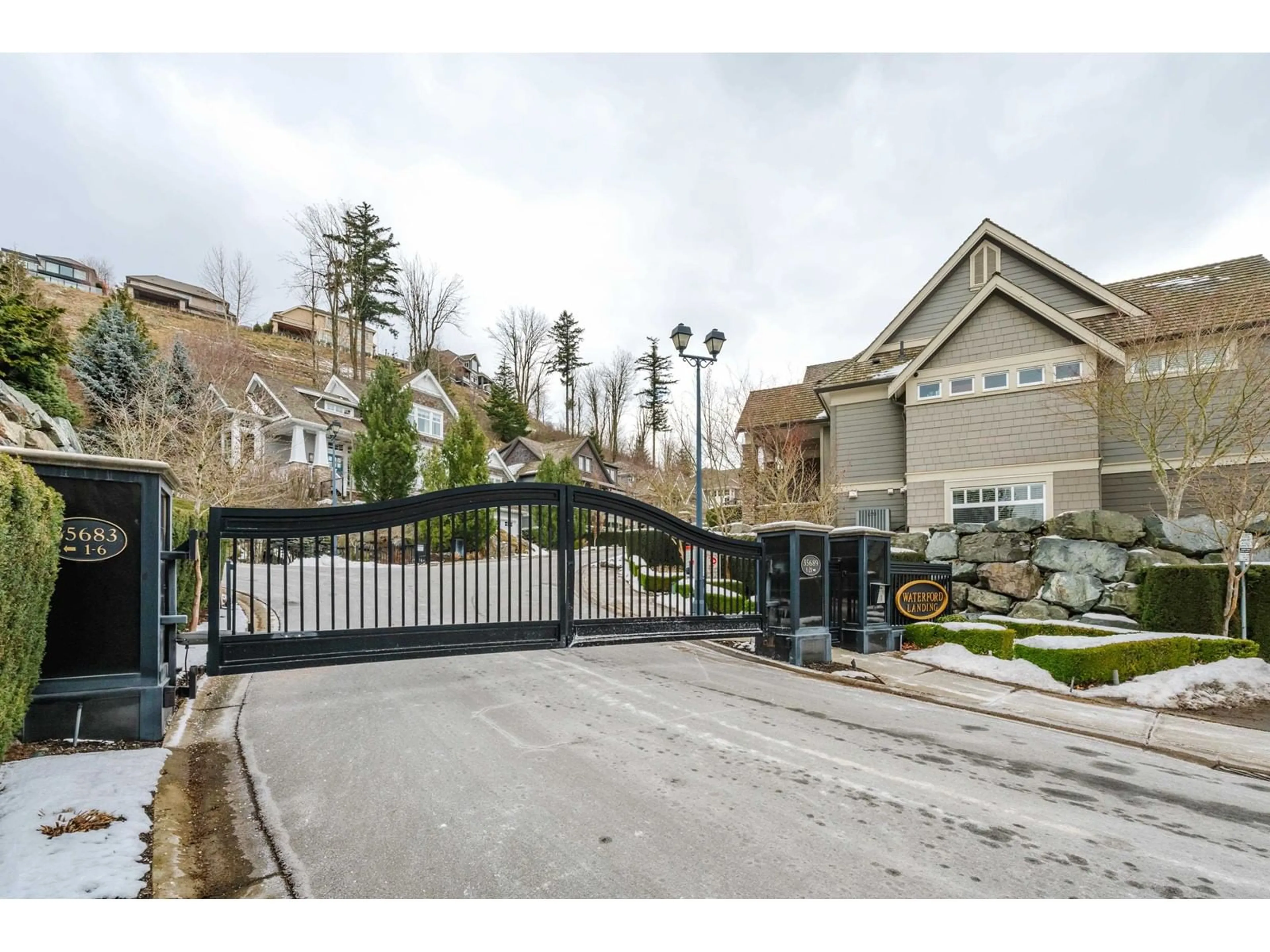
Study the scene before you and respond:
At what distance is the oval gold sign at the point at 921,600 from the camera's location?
9.71 metres

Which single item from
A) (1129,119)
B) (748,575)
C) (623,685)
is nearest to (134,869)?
(623,685)

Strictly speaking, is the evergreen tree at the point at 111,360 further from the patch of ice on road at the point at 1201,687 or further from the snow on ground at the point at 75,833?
the patch of ice on road at the point at 1201,687

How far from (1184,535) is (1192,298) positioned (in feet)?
23.5

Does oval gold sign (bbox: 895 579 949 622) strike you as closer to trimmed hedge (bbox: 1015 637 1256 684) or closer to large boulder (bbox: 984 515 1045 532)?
trimmed hedge (bbox: 1015 637 1256 684)

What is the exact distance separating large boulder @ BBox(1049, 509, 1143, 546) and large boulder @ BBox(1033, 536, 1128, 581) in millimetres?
111

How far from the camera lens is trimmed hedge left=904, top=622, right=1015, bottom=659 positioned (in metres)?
8.26

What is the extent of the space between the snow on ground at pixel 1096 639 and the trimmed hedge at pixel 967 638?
20cm

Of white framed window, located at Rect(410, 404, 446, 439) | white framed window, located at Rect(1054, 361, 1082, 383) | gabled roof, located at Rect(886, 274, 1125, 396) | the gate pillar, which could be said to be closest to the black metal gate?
the gate pillar

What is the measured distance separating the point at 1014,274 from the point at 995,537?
8691 millimetres

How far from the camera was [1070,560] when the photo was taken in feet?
35.6

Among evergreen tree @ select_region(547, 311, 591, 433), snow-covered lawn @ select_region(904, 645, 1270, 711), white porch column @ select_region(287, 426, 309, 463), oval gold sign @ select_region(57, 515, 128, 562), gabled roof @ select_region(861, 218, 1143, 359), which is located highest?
evergreen tree @ select_region(547, 311, 591, 433)

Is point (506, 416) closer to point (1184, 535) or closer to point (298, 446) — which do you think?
point (298, 446)

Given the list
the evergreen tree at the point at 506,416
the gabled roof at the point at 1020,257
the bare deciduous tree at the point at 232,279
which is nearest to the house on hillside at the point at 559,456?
the evergreen tree at the point at 506,416

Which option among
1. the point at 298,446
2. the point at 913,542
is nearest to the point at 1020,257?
the point at 913,542
